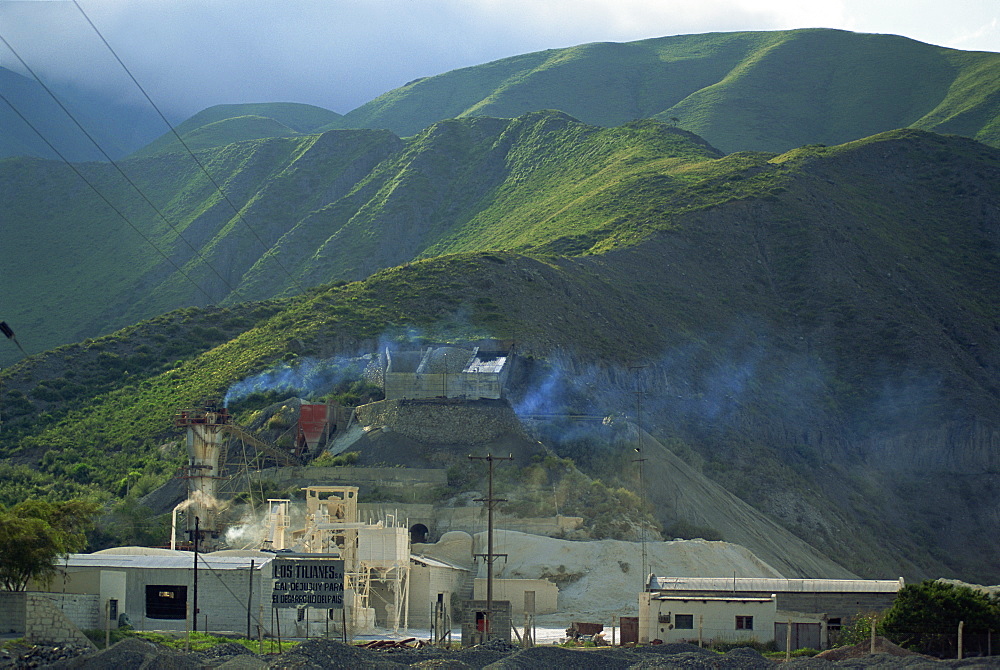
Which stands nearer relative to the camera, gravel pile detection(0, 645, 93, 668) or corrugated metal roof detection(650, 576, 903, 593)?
gravel pile detection(0, 645, 93, 668)

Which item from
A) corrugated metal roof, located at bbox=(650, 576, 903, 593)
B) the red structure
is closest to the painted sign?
corrugated metal roof, located at bbox=(650, 576, 903, 593)

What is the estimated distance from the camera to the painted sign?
4300 centimetres

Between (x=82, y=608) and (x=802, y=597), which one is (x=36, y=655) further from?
(x=802, y=597)

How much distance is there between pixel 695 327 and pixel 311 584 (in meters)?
67.3

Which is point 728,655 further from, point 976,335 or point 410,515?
point 976,335

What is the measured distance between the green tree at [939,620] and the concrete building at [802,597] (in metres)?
3.87

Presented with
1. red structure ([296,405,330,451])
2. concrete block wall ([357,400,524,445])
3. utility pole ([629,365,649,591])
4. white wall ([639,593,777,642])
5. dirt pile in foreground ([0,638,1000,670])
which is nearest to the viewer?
dirt pile in foreground ([0,638,1000,670])

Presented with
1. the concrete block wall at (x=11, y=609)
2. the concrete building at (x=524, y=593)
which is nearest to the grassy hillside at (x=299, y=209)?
the concrete building at (x=524, y=593)

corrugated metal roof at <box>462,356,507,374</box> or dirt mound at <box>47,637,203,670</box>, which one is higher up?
corrugated metal roof at <box>462,356,507,374</box>

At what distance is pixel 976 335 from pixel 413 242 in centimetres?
7113

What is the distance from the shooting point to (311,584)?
4325cm

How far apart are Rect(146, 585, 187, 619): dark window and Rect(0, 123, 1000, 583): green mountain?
31.5m

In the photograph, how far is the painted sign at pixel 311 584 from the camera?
141 ft

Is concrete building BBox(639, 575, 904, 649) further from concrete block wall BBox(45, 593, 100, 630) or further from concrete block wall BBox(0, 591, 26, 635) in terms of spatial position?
concrete block wall BBox(0, 591, 26, 635)
